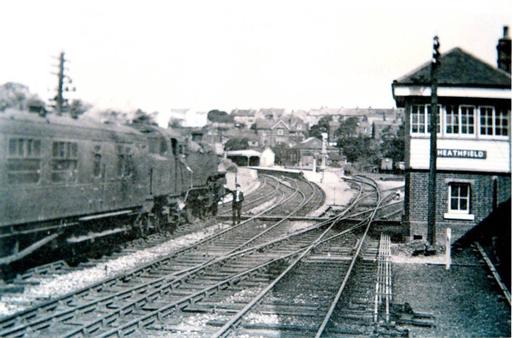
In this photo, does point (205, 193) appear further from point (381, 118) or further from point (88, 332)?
point (88, 332)

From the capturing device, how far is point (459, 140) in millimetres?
13742

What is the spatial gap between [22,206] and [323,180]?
2748 cm

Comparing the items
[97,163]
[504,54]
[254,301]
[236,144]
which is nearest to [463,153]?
[504,54]

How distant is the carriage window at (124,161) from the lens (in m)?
13.6

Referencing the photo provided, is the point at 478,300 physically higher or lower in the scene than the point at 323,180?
lower

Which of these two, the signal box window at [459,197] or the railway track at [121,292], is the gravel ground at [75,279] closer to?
the railway track at [121,292]

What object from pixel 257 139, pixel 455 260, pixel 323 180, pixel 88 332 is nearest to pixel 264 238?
pixel 455 260

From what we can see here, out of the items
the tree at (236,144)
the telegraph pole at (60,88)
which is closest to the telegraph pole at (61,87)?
→ the telegraph pole at (60,88)

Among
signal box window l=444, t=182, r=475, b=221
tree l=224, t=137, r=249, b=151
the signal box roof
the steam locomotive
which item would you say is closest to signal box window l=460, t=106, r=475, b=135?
the signal box roof

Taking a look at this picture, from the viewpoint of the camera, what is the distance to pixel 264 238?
50.4 ft

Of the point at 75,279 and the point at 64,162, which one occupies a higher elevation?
the point at 64,162

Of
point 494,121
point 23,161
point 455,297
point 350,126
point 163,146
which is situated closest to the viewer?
point 23,161

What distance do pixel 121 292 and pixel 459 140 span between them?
950cm

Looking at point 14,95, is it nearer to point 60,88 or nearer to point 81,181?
point 81,181
